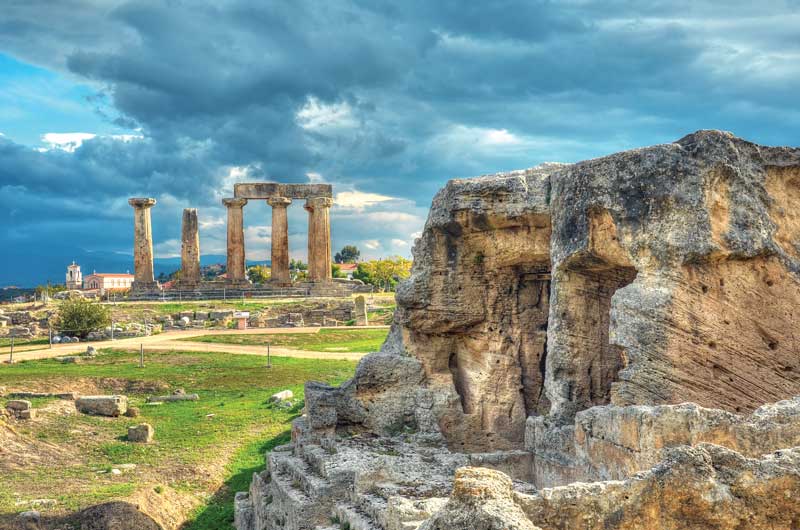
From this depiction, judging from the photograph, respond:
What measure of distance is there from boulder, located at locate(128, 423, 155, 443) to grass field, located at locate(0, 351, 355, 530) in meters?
0.25

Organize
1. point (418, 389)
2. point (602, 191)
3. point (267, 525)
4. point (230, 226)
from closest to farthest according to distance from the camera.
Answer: point (602, 191) → point (267, 525) → point (418, 389) → point (230, 226)

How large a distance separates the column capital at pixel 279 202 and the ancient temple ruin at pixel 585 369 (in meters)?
43.3

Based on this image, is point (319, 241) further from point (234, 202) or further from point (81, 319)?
point (81, 319)

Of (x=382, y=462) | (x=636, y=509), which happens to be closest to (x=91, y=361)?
(x=382, y=462)

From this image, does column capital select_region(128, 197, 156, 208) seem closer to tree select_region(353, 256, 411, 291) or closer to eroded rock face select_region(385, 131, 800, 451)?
tree select_region(353, 256, 411, 291)

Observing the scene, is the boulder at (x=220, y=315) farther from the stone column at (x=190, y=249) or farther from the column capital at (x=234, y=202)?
the column capital at (x=234, y=202)

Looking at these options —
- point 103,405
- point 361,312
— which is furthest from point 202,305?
point 103,405

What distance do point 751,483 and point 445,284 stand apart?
26.1ft

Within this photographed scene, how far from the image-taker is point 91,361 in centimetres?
3003

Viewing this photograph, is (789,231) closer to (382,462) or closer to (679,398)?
(679,398)

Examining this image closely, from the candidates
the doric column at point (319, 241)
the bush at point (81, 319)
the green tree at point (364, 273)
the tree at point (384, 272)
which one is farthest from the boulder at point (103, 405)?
the green tree at point (364, 273)

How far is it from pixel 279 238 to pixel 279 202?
8.34 ft

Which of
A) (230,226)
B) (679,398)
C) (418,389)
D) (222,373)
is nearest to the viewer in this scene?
(679,398)

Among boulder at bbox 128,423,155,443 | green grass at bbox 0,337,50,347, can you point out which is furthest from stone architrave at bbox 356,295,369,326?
boulder at bbox 128,423,155,443
